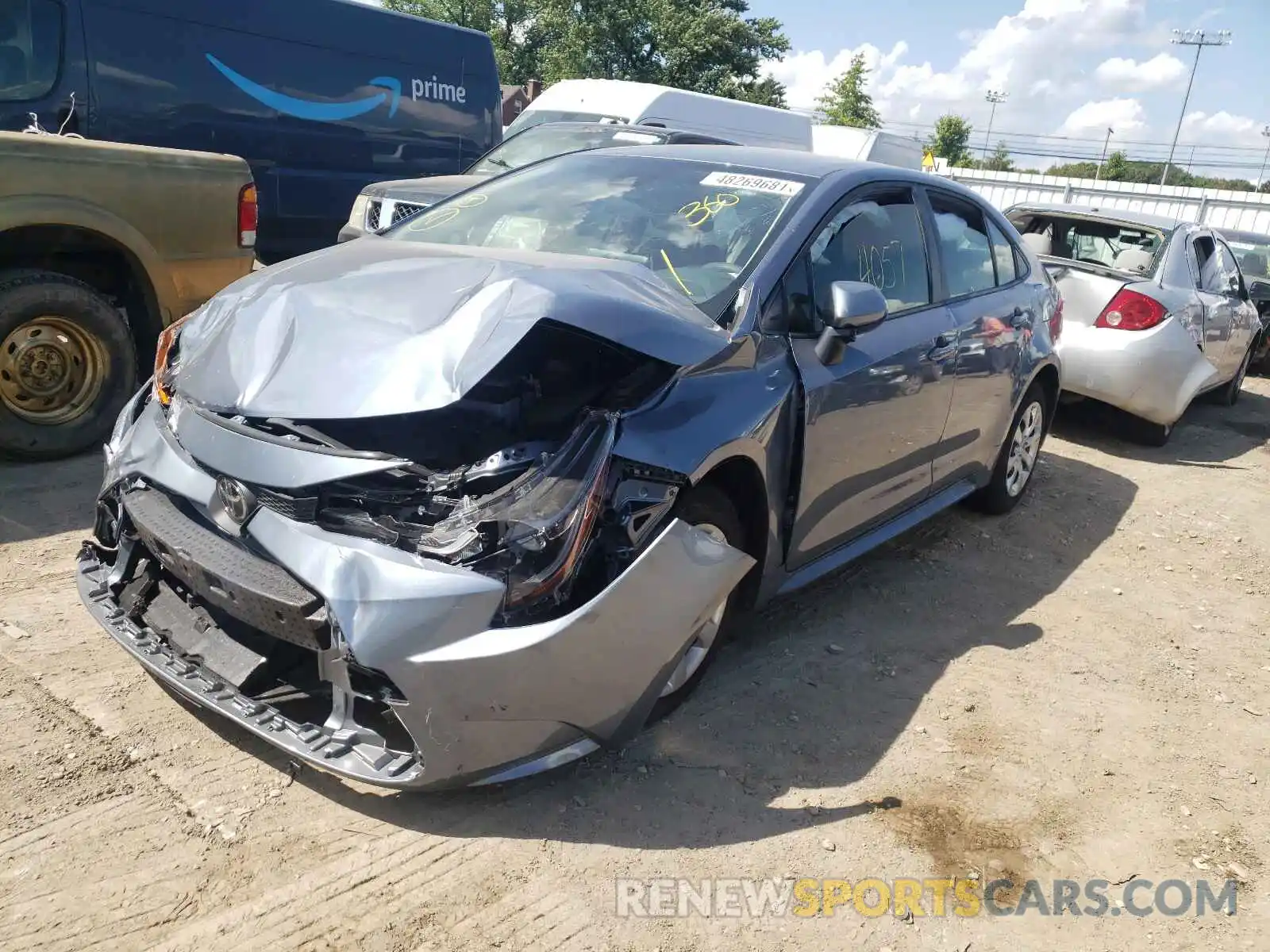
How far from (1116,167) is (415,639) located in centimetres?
8009

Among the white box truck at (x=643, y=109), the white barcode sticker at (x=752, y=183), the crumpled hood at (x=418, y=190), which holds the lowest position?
the crumpled hood at (x=418, y=190)

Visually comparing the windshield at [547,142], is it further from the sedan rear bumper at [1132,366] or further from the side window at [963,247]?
the side window at [963,247]

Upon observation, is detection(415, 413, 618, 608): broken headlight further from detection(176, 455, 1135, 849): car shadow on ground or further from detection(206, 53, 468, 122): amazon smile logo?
detection(206, 53, 468, 122): amazon smile logo

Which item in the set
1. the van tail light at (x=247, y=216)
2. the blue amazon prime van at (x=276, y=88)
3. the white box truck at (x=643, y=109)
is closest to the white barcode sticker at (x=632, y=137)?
the blue amazon prime van at (x=276, y=88)

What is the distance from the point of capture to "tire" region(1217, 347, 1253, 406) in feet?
31.4

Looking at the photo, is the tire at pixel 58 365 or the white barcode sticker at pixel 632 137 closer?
the tire at pixel 58 365

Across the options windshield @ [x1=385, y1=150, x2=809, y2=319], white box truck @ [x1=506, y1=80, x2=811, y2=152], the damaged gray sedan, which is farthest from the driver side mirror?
white box truck @ [x1=506, y1=80, x2=811, y2=152]

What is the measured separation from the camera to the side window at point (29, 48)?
596 cm

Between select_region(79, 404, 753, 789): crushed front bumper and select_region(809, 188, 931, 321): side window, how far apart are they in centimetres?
133

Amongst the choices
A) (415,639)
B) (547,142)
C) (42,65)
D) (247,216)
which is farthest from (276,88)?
(415,639)

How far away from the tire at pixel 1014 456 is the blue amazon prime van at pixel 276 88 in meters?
5.93

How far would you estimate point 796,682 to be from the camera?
3566mm

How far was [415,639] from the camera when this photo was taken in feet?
7.65

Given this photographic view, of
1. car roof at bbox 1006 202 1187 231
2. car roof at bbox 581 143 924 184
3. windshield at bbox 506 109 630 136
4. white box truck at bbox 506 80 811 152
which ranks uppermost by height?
white box truck at bbox 506 80 811 152
